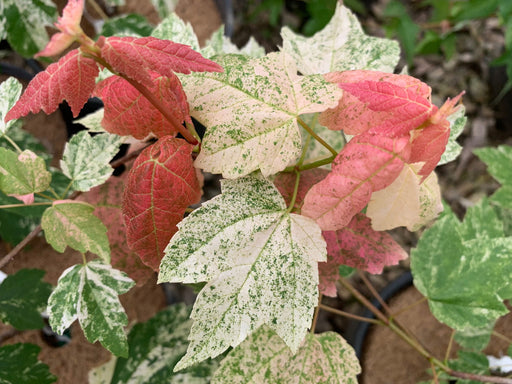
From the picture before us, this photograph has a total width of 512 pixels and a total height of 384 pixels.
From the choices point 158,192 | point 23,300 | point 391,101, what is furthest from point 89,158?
point 391,101

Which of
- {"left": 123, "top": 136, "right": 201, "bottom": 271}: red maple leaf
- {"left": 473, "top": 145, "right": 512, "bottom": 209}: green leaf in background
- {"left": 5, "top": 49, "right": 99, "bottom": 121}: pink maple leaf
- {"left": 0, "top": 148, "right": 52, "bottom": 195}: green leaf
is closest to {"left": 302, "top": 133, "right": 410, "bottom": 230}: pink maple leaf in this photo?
{"left": 123, "top": 136, "right": 201, "bottom": 271}: red maple leaf

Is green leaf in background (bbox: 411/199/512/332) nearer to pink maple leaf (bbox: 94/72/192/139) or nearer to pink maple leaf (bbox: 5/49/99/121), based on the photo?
pink maple leaf (bbox: 94/72/192/139)

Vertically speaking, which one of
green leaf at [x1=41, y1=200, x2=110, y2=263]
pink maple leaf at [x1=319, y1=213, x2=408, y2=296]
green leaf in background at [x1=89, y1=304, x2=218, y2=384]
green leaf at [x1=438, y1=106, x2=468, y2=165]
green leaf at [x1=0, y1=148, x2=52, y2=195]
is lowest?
green leaf in background at [x1=89, y1=304, x2=218, y2=384]

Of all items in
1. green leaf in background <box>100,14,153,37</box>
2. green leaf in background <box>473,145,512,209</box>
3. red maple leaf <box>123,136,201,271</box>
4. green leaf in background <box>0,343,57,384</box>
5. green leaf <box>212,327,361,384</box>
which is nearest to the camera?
red maple leaf <box>123,136,201,271</box>

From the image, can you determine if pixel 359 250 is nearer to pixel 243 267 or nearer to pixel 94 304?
pixel 243 267

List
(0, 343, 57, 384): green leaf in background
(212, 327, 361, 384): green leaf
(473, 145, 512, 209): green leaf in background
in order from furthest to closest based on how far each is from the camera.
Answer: (473, 145, 512, 209): green leaf in background < (0, 343, 57, 384): green leaf in background < (212, 327, 361, 384): green leaf

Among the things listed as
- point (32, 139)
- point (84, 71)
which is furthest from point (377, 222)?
point (32, 139)

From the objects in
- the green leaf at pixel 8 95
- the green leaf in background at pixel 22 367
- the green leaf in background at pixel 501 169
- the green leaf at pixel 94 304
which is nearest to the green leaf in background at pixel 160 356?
the green leaf in background at pixel 22 367
